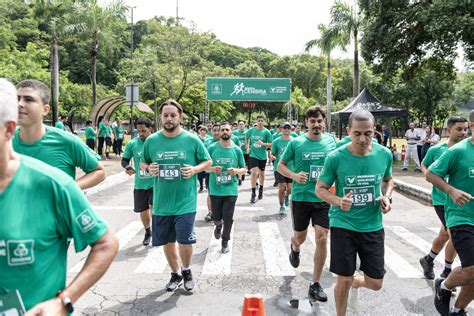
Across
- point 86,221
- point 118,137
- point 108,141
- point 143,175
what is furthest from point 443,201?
point 118,137

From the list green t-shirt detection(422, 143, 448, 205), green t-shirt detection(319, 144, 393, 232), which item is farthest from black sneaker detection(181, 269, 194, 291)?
green t-shirt detection(422, 143, 448, 205)

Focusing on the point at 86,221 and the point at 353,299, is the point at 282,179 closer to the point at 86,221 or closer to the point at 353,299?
the point at 353,299

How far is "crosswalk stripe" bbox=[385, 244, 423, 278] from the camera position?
5.85 meters

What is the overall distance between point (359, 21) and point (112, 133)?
1711cm

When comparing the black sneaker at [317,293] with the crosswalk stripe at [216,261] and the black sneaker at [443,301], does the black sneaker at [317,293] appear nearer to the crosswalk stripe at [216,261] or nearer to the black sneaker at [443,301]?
the black sneaker at [443,301]

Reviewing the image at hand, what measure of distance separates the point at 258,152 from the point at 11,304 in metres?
11.0

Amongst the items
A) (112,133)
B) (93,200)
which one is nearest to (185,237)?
(93,200)

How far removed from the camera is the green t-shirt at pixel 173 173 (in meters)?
5.13

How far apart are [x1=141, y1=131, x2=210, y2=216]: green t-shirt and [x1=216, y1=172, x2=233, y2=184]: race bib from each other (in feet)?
5.72

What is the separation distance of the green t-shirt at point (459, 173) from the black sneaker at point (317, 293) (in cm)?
150

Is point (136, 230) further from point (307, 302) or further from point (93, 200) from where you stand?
point (307, 302)

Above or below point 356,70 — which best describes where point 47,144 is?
below

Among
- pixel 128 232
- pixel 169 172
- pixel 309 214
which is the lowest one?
pixel 128 232

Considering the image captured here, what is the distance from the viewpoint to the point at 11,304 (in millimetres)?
1707
